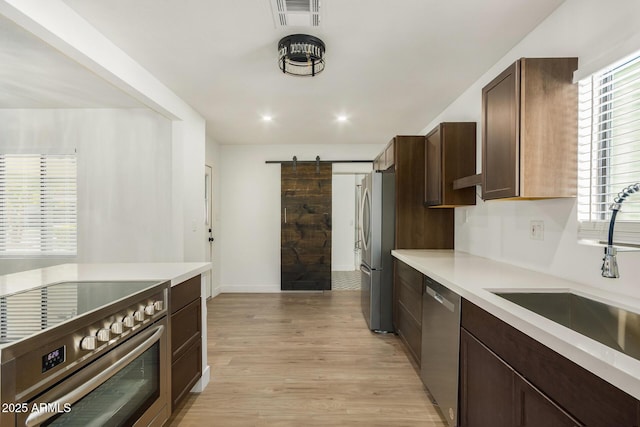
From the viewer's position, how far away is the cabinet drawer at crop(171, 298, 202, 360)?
6.14 feet

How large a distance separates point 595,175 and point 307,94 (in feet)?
7.69

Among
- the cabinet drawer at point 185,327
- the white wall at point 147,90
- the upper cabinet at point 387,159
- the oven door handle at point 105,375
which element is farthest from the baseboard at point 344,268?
the oven door handle at point 105,375

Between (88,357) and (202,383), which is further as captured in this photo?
(202,383)

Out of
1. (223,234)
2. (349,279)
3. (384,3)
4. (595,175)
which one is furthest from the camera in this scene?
(349,279)

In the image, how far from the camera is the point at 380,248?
134 inches

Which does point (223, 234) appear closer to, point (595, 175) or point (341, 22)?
point (341, 22)

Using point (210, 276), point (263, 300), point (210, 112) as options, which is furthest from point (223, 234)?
point (210, 112)

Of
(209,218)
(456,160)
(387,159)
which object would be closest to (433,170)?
(456,160)

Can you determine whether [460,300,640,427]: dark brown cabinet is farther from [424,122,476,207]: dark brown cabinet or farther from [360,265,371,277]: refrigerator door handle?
[360,265,371,277]: refrigerator door handle

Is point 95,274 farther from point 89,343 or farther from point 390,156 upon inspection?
point 390,156

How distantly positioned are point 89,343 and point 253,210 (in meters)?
4.19

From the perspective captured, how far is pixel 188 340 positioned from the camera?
2.05m

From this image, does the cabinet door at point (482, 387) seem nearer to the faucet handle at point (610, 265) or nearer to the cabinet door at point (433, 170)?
the faucet handle at point (610, 265)

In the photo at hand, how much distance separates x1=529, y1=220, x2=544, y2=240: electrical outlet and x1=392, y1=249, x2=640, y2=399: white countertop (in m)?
0.23
